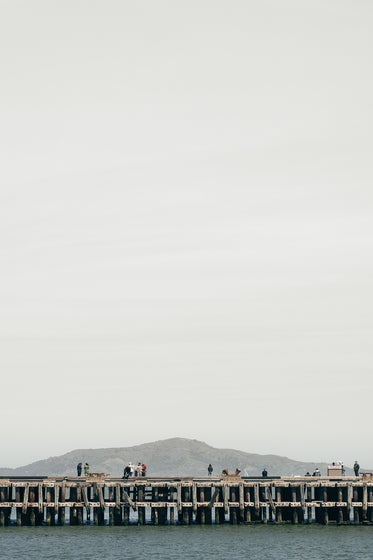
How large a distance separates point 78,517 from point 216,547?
1319 cm

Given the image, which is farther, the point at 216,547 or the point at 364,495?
the point at 364,495

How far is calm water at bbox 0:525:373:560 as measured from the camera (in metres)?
64.0

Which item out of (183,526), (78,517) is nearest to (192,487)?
(183,526)

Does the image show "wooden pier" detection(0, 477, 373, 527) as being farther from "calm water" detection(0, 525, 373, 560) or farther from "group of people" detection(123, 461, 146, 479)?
"group of people" detection(123, 461, 146, 479)

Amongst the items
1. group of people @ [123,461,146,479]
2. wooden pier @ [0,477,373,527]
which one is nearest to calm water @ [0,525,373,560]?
wooden pier @ [0,477,373,527]

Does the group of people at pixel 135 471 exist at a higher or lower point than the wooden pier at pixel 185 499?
higher

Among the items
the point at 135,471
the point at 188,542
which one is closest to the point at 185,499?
the point at 135,471

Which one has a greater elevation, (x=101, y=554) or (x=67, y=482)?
(x=67, y=482)

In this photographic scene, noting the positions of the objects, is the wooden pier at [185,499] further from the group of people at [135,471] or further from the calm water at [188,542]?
the group of people at [135,471]

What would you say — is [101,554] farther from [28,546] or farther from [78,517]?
[78,517]

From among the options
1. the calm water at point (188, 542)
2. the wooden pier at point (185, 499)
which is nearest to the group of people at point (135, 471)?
the wooden pier at point (185, 499)

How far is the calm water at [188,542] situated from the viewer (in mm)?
64013

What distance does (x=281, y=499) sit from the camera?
76750mm

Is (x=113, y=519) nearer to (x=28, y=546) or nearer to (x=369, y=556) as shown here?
(x=28, y=546)
